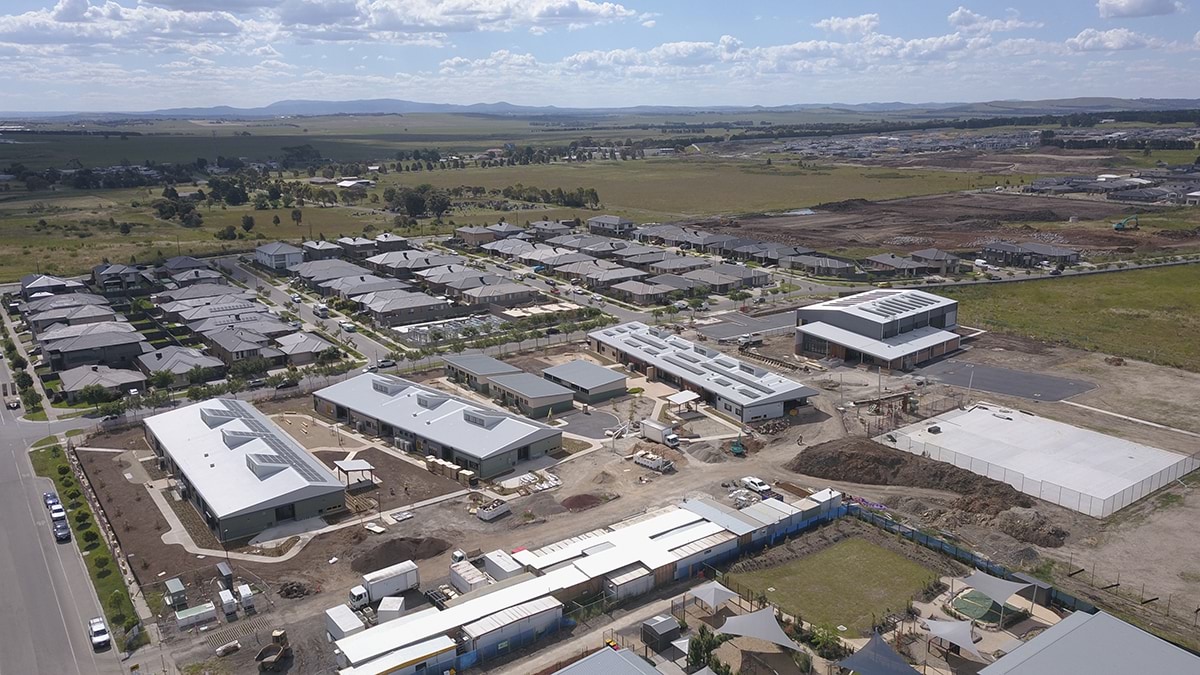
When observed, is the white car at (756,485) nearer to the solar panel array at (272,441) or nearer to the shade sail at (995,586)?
the shade sail at (995,586)

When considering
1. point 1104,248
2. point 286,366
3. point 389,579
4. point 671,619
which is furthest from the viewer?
point 1104,248

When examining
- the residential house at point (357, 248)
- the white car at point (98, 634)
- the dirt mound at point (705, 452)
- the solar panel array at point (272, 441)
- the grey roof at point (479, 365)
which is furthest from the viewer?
the residential house at point (357, 248)

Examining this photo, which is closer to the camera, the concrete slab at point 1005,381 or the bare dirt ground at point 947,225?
the concrete slab at point 1005,381

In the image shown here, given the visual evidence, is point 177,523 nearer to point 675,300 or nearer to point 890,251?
point 675,300

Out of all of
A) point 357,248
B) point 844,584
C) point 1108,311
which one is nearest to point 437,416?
point 844,584

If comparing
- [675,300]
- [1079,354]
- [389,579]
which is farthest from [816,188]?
[389,579]

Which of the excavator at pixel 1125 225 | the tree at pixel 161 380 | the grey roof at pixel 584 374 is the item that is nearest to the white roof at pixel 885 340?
the grey roof at pixel 584 374
